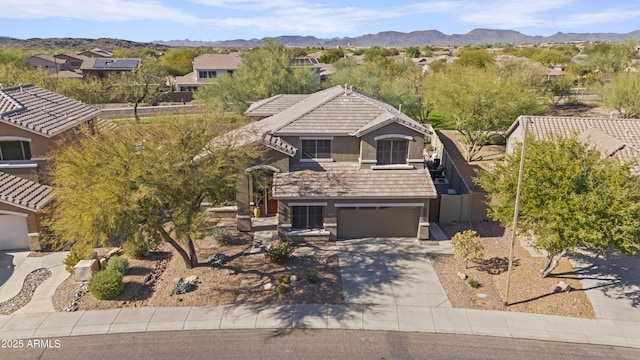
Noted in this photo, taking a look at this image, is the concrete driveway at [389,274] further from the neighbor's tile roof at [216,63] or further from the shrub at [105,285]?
the neighbor's tile roof at [216,63]

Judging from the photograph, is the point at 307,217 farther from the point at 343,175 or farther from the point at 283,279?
the point at 283,279

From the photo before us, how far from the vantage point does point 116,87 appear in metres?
57.9

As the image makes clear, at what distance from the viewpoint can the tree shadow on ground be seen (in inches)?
720

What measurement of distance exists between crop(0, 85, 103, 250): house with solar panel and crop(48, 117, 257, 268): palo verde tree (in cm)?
585

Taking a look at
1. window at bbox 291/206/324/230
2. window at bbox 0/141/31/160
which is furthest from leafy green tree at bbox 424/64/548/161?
window at bbox 0/141/31/160

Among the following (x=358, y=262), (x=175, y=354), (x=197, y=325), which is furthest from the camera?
(x=358, y=262)

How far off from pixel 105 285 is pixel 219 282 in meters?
4.49

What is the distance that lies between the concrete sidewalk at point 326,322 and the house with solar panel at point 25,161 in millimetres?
6158

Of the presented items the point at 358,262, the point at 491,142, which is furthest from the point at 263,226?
the point at 491,142

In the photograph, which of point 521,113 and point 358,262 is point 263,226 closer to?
point 358,262

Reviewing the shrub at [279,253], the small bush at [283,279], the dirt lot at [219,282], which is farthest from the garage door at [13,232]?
the small bush at [283,279]

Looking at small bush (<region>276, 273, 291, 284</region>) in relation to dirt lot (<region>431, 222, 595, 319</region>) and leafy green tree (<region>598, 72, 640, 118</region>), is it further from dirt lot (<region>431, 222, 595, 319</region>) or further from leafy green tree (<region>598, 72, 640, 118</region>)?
leafy green tree (<region>598, 72, 640, 118</region>)

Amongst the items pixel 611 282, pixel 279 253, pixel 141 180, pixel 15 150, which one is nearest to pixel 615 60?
pixel 611 282

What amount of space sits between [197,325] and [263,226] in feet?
28.1
